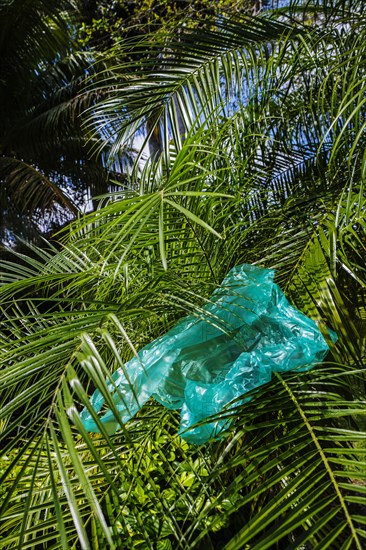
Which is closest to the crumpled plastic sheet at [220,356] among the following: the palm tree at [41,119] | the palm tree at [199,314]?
the palm tree at [199,314]

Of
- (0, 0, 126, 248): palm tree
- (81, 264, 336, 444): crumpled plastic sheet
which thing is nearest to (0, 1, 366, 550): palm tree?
(81, 264, 336, 444): crumpled plastic sheet

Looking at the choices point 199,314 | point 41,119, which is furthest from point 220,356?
point 41,119

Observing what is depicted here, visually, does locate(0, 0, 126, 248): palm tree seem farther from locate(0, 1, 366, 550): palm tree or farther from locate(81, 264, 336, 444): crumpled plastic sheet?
locate(81, 264, 336, 444): crumpled plastic sheet

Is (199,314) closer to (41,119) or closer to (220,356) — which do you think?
(220,356)

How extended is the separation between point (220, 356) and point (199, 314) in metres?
0.10

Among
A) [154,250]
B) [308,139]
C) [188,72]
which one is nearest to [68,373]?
[154,250]

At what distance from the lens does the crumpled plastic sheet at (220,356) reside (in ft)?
3.25

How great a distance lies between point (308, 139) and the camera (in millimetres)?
2074

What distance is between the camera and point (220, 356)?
109 cm

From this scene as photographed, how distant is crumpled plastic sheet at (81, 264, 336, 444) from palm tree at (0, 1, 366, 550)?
0.04 m

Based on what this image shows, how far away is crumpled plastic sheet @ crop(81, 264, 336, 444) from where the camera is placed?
990 millimetres

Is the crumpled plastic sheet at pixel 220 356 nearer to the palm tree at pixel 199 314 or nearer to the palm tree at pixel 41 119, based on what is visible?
the palm tree at pixel 199 314

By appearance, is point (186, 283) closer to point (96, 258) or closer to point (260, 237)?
point (260, 237)

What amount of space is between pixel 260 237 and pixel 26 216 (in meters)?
4.15
